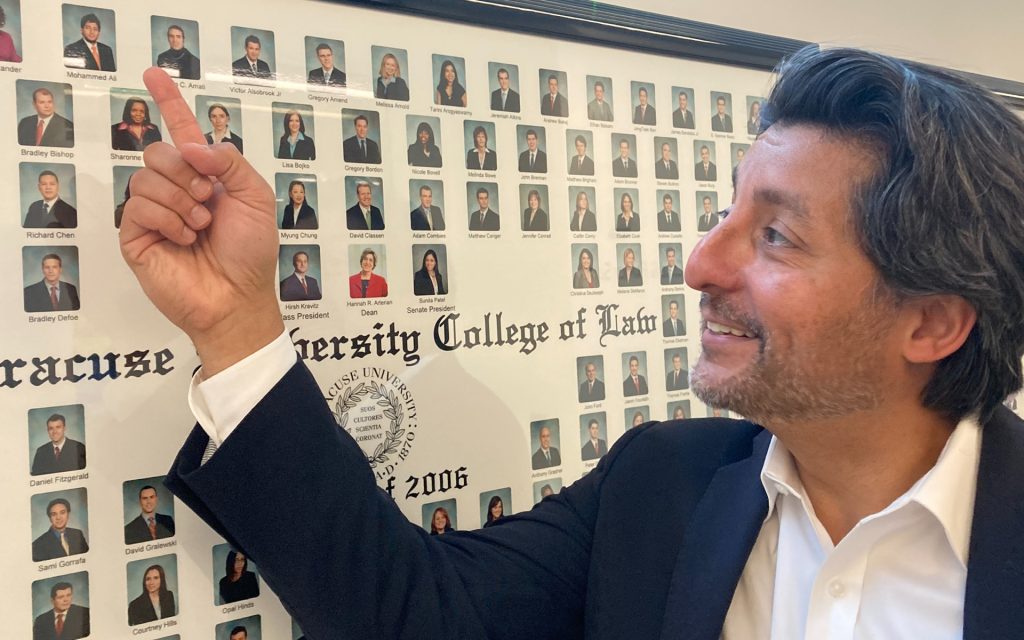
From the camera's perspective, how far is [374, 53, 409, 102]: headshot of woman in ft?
2.43

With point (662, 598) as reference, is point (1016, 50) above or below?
above

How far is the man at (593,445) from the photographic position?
35.3 inches

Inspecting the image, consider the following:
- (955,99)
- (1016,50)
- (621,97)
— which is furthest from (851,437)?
(1016,50)

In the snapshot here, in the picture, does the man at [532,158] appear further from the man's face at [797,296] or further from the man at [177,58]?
the man at [177,58]

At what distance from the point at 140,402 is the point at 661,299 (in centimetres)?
65

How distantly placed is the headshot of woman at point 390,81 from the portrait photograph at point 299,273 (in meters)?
0.19

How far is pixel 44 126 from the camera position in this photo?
0.60 meters

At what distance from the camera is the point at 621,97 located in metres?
0.91

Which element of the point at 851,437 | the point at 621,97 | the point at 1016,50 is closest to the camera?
the point at 851,437

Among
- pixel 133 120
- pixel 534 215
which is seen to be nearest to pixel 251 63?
pixel 133 120

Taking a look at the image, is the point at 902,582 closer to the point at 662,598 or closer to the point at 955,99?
the point at 662,598

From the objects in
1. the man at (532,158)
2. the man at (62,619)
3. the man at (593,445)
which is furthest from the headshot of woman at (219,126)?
the man at (593,445)

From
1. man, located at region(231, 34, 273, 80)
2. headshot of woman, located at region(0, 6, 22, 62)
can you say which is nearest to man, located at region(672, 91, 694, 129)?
man, located at region(231, 34, 273, 80)

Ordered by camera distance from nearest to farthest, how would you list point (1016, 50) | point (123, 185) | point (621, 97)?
point (123, 185), point (621, 97), point (1016, 50)
